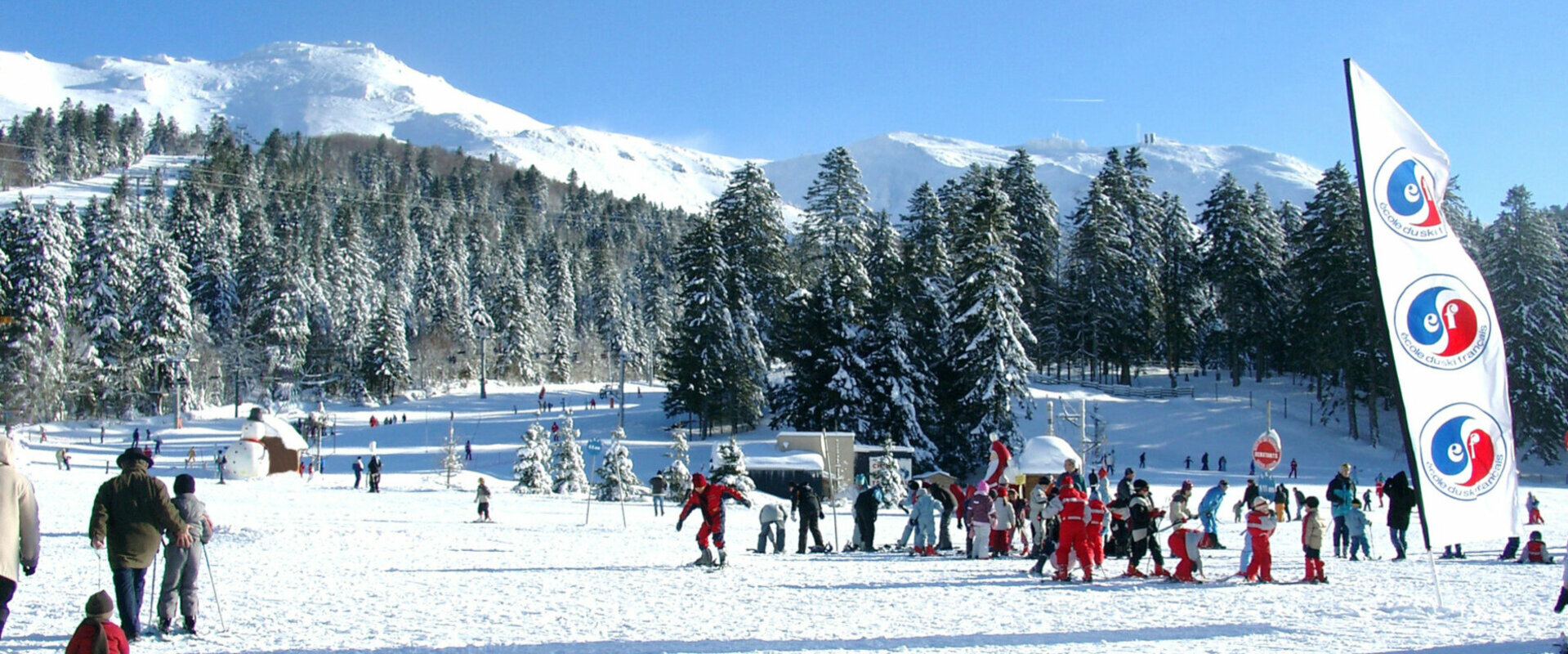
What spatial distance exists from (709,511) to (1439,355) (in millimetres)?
7642

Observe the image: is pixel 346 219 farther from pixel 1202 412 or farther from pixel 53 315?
pixel 1202 412

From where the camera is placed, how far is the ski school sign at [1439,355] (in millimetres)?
8516

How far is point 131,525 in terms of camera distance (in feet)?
23.7

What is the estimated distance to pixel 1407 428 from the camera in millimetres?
8445

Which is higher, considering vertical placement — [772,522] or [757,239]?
[757,239]

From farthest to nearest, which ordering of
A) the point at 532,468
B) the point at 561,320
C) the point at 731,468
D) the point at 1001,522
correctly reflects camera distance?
the point at 561,320 < the point at 532,468 < the point at 731,468 < the point at 1001,522

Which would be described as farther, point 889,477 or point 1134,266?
point 1134,266

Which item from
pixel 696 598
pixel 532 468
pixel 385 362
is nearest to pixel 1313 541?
pixel 696 598

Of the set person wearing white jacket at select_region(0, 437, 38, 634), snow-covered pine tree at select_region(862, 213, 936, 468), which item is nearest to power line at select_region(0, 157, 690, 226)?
snow-covered pine tree at select_region(862, 213, 936, 468)

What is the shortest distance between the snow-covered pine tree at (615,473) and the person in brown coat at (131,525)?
23.8m

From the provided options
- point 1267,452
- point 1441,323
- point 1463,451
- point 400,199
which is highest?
point 400,199

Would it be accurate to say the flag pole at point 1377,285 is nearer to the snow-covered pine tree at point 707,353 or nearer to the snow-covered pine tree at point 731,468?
the snow-covered pine tree at point 731,468

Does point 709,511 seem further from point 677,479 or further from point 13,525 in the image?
point 677,479

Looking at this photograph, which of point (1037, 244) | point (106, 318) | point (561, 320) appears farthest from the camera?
point (561, 320)
